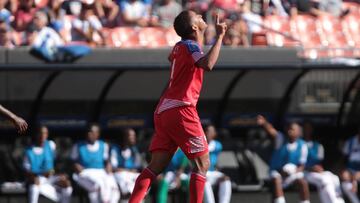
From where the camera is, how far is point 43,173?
1413 cm

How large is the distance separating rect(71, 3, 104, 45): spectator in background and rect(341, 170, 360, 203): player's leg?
3.74 meters

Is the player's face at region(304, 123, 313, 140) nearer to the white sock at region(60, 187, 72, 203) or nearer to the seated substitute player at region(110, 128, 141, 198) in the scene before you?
the seated substitute player at region(110, 128, 141, 198)

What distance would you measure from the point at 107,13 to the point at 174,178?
260cm

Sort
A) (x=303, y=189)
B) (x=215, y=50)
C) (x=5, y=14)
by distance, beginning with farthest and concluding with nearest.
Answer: (x=5, y=14)
(x=303, y=189)
(x=215, y=50)

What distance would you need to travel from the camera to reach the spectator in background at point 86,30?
47.9ft

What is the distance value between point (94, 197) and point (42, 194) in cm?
71

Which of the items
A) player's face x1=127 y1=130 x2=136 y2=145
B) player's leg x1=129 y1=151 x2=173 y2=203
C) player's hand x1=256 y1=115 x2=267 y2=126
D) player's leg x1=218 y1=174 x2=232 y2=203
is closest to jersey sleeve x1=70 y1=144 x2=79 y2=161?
player's face x1=127 y1=130 x2=136 y2=145

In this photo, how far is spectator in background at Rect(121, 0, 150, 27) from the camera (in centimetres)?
1513

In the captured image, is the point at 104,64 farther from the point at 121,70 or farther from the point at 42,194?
the point at 42,194

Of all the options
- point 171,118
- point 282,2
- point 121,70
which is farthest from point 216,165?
point 171,118

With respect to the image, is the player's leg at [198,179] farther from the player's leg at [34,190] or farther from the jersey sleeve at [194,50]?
the player's leg at [34,190]

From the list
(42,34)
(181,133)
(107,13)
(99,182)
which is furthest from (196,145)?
(107,13)

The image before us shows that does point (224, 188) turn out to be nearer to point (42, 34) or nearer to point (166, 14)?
point (166, 14)

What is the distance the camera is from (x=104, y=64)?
13.9m
